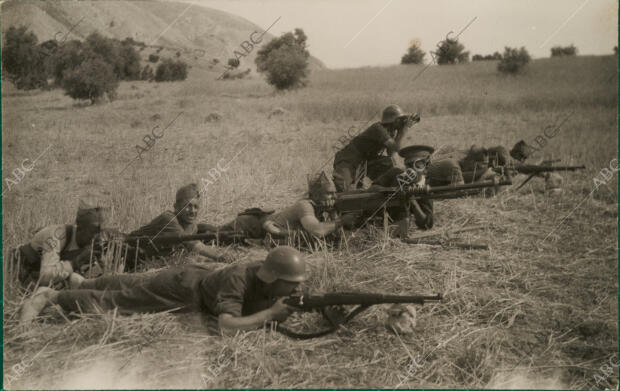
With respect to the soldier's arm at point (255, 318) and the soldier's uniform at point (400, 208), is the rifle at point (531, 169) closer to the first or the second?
the soldier's uniform at point (400, 208)

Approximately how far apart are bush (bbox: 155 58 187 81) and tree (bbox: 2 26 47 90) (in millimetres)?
11881

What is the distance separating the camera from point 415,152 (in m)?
8.02

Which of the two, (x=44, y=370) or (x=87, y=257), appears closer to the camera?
(x=44, y=370)

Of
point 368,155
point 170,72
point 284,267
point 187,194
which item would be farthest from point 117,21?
point 284,267

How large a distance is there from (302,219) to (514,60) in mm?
20643

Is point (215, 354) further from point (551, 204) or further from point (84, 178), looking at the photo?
point (84, 178)

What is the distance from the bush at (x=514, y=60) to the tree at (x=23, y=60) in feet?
77.5

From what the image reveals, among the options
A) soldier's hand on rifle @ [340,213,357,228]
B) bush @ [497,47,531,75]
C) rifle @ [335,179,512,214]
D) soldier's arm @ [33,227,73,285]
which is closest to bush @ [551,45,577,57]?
rifle @ [335,179,512,214]

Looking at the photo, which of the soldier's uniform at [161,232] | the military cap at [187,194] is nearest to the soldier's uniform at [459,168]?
the military cap at [187,194]

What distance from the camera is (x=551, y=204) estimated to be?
7.67 meters

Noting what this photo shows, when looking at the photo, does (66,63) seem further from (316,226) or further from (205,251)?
(316,226)

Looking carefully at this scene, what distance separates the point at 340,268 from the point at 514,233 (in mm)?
2801

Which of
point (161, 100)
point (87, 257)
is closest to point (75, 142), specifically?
point (161, 100)

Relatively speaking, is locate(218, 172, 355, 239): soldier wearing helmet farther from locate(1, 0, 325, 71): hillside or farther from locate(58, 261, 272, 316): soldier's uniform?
locate(1, 0, 325, 71): hillside
